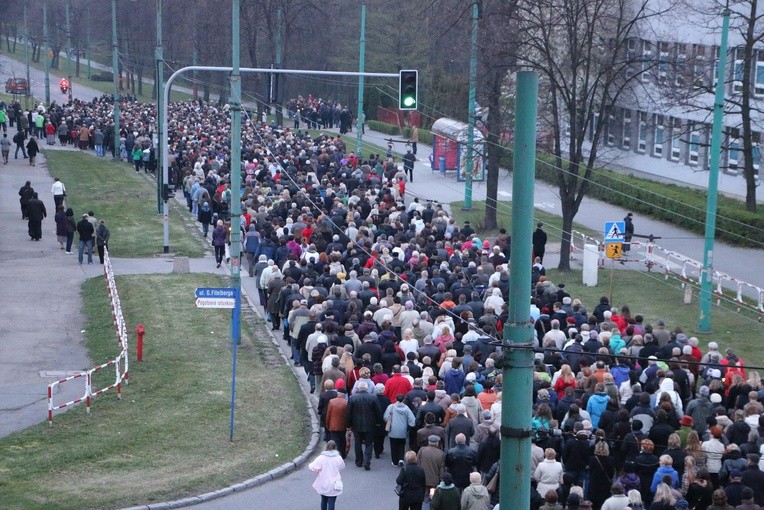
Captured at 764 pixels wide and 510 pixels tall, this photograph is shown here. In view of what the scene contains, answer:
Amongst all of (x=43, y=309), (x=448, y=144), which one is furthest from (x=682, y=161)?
(x=43, y=309)

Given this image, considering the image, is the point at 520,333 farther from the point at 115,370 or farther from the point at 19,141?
the point at 19,141

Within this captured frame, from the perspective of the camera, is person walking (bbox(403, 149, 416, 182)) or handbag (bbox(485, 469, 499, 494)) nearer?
handbag (bbox(485, 469, 499, 494))

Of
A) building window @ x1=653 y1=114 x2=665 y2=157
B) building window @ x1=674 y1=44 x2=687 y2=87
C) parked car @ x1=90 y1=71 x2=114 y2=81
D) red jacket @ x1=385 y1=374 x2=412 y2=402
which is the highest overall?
building window @ x1=674 y1=44 x2=687 y2=87

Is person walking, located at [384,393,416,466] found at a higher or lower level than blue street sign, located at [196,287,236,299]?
lower

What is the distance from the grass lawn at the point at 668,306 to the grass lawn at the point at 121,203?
10.9 metres

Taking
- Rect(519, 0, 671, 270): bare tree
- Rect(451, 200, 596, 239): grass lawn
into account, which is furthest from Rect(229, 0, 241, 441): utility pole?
Rect(451, 200, 596, 239): grass lawn

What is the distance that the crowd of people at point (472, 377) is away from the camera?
13.1m

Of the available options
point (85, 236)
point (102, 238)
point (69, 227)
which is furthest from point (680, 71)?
point (69, 227)

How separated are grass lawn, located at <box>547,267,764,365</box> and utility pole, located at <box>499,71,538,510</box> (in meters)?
16.6

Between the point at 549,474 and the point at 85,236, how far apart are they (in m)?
20.4

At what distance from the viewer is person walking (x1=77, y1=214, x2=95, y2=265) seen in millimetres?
30422

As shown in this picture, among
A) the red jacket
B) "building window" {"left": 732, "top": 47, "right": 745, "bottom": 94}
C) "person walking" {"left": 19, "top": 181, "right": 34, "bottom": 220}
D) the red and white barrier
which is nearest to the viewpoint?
the red jacket

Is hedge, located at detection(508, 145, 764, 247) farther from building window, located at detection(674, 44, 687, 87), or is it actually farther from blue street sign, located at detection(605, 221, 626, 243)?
blue street sign, located at detection(605, 221, 626, 243)

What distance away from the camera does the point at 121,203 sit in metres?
41.1
